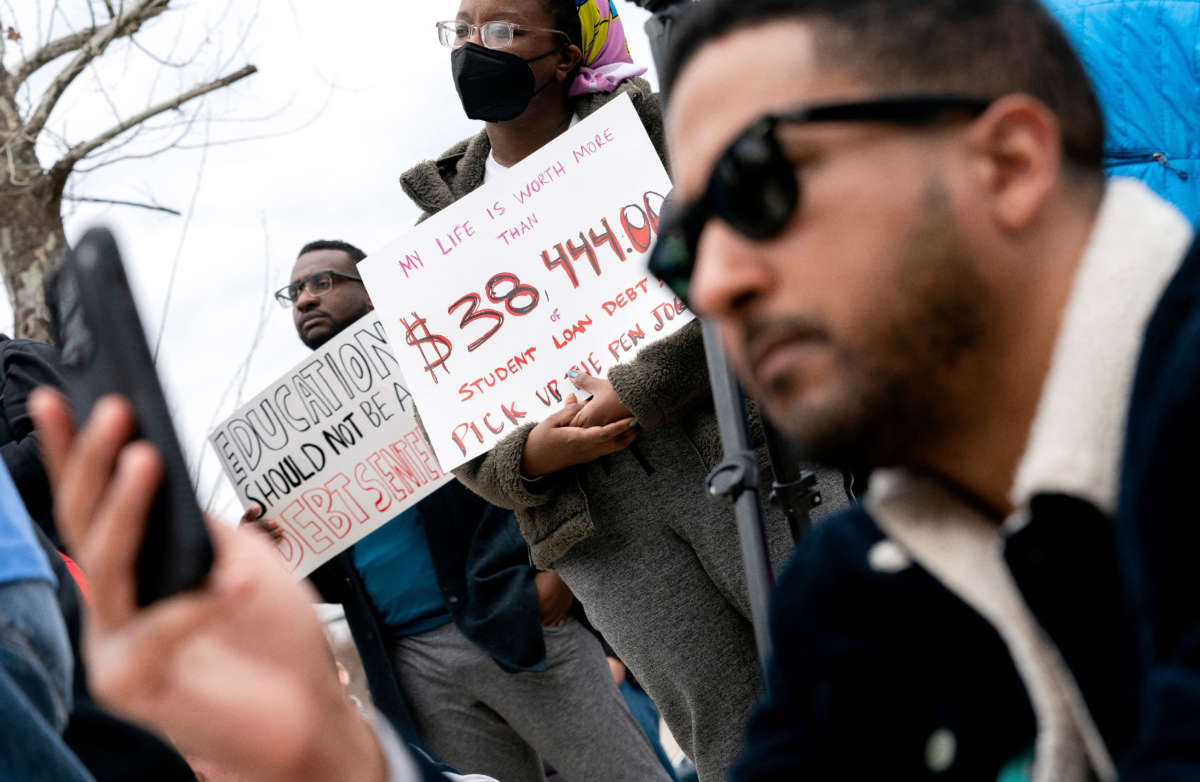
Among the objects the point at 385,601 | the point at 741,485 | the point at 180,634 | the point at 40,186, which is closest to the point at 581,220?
the point at 741,485

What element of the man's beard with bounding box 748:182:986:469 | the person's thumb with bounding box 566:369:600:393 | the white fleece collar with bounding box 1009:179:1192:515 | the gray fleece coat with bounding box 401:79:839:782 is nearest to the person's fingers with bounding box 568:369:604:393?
the person's thumb with bounding box 566:369:600:393

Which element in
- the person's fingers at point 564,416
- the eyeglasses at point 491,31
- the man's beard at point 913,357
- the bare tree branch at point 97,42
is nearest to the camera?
the man's beard at point 913,357

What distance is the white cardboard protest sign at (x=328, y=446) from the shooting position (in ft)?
11.3

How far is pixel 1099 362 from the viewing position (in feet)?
3.13

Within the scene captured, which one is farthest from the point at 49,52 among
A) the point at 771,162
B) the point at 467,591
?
the point at 771,162

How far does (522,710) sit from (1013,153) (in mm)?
2680

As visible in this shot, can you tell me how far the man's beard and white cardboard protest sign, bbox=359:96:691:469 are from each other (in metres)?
1.43

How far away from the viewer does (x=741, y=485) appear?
1835 millimetres

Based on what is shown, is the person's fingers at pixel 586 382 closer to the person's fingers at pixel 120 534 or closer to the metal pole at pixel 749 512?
the metal pole at pixel 749 512

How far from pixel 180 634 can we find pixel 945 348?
68 centimetres

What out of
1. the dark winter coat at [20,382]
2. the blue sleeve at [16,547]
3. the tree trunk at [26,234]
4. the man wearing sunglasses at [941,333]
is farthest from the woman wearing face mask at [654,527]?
the tree trunk at [26,234]

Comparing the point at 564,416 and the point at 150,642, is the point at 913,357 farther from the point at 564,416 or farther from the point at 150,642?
the point at 564,416

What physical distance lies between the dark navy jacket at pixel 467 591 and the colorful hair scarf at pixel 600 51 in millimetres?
1349

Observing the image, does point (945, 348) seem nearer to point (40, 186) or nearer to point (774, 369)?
point (774, 369)
